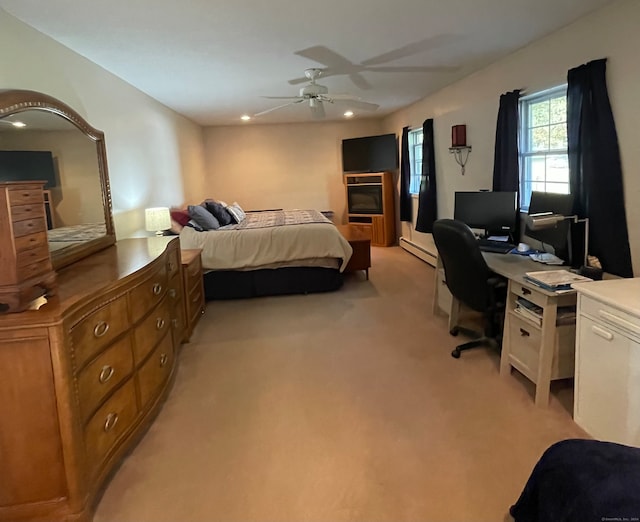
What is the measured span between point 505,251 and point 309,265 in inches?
82.6

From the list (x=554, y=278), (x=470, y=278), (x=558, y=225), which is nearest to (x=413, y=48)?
(x=558, y=225)

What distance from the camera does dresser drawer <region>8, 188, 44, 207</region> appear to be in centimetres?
163

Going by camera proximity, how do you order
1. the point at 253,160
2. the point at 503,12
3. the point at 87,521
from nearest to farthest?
1. the point at 87,521
2. the point at 503,12
3. the point at 253,160

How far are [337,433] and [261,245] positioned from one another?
273 cm

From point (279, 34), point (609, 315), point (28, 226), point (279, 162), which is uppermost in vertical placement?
point (279, 34)

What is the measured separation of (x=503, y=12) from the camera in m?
2.83

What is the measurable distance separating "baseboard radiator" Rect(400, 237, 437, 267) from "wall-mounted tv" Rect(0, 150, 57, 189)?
4597mm

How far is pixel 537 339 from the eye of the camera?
2502 mm

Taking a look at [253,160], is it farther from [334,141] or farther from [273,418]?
[273,418]

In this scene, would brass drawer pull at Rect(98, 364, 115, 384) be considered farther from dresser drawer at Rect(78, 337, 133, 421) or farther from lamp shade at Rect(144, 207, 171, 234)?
lamp shade at Rect(144, 207, 171, 234)

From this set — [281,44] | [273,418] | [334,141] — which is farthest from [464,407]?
[334,141]

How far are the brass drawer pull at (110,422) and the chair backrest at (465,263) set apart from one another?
2174mm

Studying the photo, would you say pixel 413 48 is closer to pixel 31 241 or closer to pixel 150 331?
pixel 150 331

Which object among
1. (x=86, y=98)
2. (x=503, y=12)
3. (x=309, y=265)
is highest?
(x=503, y=12)
